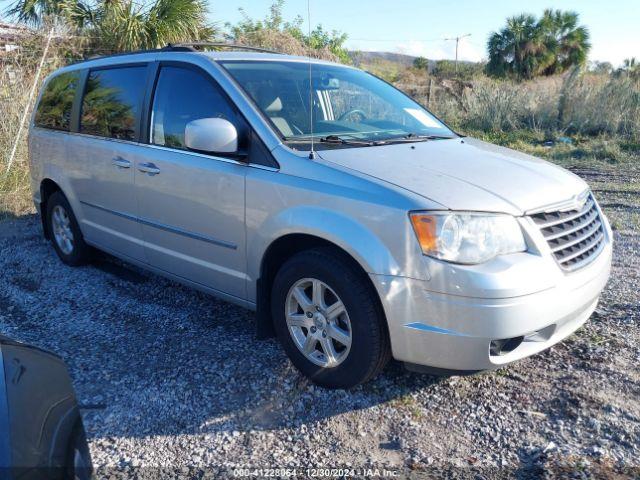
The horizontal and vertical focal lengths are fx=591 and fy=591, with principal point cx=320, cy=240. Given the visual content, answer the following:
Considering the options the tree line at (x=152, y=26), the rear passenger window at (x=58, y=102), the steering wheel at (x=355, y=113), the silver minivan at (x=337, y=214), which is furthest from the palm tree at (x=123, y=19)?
the steering wheel at (x=355, y=113)

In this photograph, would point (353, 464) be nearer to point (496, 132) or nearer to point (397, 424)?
point (397, 424)

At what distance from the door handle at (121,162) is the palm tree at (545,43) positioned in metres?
27.7

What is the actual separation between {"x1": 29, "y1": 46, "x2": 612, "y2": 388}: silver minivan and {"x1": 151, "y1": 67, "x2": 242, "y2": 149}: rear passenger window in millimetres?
13

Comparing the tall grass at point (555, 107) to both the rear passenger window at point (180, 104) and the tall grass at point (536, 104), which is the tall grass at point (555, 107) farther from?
the rear passenger window at point (180, 104)

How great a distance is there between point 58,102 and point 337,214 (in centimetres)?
370

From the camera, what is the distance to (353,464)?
2707 mm

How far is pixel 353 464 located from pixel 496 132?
1402 centimetres

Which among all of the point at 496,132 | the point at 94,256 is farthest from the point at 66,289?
the point at 496,132

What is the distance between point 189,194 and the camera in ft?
12.5

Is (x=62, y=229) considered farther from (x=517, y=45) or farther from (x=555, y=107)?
(x=517, y=45)

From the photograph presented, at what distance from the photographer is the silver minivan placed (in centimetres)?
279

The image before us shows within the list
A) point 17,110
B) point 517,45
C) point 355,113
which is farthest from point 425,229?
point 517,45

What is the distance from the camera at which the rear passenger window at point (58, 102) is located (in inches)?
208

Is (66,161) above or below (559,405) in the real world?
above
